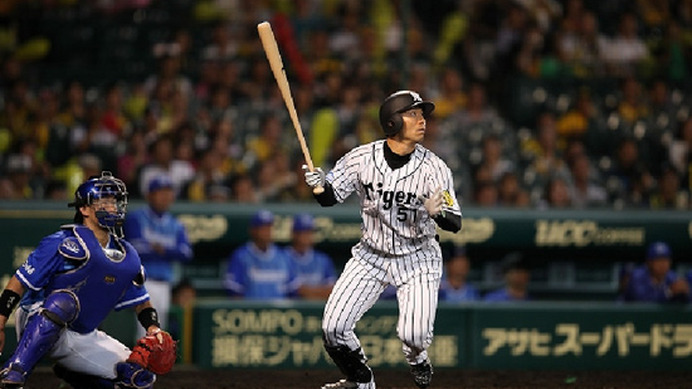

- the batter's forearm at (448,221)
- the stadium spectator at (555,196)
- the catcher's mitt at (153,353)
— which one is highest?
the stadium spectator at (555,196)

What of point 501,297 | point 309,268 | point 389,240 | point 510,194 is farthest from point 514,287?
point 389,240

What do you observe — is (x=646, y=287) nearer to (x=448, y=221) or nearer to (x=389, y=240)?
(x=389, y=240)

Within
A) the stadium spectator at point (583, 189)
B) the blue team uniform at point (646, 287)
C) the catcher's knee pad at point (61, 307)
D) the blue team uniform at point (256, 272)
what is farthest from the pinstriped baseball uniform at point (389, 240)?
the stadium spectator at point (583, 189)

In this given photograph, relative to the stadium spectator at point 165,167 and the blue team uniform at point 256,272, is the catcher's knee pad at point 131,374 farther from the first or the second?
the stadium spectator at point 165,167

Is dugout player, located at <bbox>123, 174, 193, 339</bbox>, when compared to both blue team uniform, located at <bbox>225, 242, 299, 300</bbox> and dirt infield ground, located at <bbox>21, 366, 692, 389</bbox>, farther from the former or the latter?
dirt infield ground, located at <bbox>21, 366, 692, 389</bbox>

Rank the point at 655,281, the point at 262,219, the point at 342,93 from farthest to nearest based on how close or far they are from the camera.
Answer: the point at 342,93 < the point at 655,281 < the point at 262,219

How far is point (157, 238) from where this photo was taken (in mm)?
10164

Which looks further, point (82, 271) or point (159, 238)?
point (159, 238)

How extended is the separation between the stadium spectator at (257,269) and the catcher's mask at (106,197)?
3783mm

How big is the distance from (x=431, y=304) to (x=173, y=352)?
150 cm

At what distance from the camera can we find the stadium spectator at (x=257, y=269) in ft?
35.1

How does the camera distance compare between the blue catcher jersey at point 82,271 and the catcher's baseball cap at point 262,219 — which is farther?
the catcher's baseball cap at point 262,219

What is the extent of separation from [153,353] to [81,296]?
50cm

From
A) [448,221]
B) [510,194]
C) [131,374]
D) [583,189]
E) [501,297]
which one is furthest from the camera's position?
[583,189]
